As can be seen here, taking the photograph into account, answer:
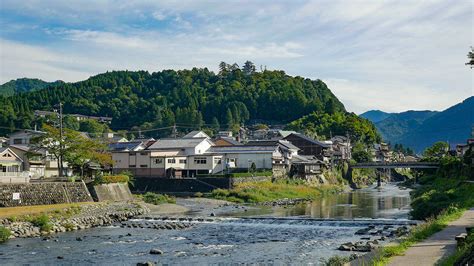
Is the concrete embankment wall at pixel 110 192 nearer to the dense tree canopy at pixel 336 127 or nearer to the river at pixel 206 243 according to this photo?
the river at pixel 206 243

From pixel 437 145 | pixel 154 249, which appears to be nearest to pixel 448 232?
pixel 154 249

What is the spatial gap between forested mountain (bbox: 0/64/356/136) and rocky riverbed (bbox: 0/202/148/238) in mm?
73554

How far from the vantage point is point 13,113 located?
86.2m

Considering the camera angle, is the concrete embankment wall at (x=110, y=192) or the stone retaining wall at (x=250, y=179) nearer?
the concrete embankment wall at (x=110, y=192)

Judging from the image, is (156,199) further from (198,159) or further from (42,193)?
(198,159)

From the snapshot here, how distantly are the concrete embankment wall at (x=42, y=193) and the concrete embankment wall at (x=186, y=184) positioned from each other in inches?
580

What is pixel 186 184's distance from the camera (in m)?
48.0

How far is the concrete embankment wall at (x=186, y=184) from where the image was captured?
47.0m

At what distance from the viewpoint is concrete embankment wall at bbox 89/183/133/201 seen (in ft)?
115

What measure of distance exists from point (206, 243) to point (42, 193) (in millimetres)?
13295

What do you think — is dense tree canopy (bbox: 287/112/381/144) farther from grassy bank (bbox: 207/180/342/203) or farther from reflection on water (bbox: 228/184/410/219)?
reflection on water (bbox: 228/184/410/219)

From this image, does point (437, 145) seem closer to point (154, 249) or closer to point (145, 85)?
point (154, 249)

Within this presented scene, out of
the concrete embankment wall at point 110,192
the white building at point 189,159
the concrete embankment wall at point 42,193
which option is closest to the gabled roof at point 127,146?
the white building at point 189,159

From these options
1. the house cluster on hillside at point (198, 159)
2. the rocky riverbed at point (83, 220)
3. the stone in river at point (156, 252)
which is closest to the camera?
the stone in river at point (156, 252)
